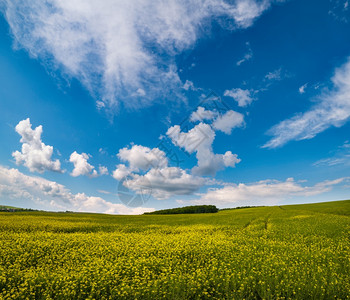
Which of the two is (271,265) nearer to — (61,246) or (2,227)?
(61,246)

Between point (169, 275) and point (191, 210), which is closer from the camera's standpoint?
point (169, 275)

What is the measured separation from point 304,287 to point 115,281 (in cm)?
677

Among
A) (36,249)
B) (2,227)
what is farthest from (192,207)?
(36,249)

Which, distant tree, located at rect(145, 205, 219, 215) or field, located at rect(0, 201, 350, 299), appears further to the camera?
distant tree, located at rect(145, 205, 219, 215)

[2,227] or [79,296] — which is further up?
[2,227]

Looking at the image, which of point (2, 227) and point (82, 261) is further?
point (2, 227)

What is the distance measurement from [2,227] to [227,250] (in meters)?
23.8

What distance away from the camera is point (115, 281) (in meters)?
7.50

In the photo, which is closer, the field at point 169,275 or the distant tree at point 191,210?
the field at point 169,275

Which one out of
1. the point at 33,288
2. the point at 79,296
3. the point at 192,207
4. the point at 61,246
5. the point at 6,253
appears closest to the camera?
the point at 79,296

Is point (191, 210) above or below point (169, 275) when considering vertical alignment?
above

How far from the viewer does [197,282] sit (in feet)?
24.5

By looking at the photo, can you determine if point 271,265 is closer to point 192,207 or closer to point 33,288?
point 33,288

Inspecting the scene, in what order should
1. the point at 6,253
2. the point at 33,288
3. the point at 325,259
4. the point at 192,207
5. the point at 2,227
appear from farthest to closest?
the point at 192,207 < the point at 2,227 < the point at 6,253 < the point at 325,259 < the point at 33,288
